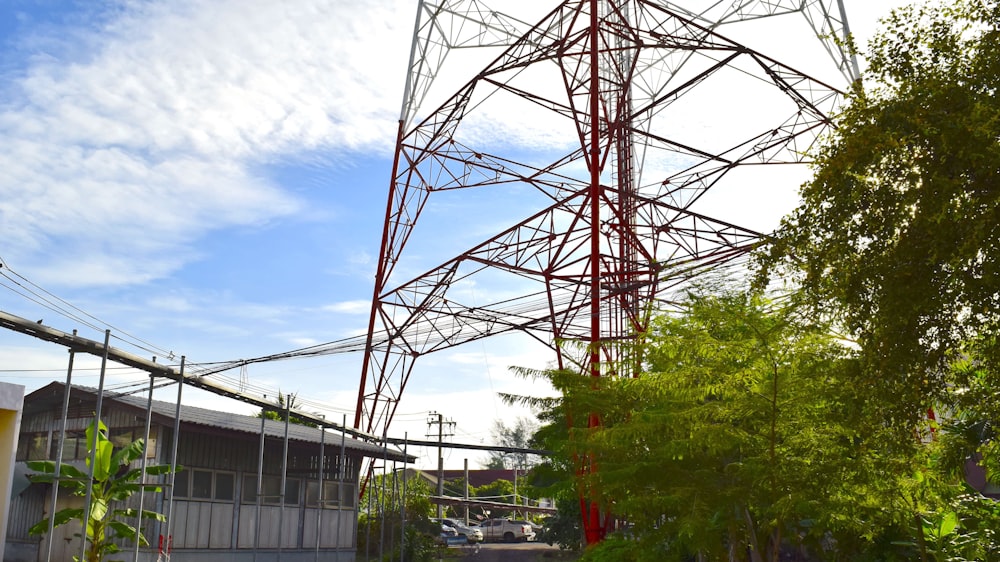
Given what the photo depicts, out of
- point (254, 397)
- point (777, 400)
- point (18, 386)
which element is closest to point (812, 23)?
point (777, 400)

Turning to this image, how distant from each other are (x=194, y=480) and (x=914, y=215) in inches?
865

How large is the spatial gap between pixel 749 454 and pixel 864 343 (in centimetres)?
451

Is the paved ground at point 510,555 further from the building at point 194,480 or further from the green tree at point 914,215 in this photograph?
the green tree at point 914,215

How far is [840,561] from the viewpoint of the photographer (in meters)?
18.3

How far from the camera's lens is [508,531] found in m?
59.2

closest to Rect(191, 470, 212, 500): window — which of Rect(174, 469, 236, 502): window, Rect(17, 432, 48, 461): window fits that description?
Rect(174, 469, 236, 502): window

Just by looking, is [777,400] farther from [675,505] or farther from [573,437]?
[573,437]

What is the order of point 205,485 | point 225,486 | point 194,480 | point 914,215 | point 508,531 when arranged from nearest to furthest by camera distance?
1. point 914,215
2. point 194,480
3. point 205,485
4. point 225,486
5. point 508,531

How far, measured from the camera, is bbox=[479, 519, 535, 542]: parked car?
5866 cm

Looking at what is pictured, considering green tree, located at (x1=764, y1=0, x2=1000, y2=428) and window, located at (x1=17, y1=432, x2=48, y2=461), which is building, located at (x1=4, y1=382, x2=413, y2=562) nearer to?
window, located at (x1=17, y1=432, x2=48, y2=461)

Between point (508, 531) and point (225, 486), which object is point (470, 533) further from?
point (225, 486)

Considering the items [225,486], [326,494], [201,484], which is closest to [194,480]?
[201,484]

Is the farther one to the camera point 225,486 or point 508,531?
point 508,531

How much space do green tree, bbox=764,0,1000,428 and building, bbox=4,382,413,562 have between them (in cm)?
1661
